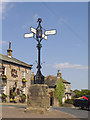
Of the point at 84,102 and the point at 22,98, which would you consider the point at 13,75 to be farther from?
the point at 84,102

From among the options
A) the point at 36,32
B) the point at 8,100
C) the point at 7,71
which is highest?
the point at 36,32

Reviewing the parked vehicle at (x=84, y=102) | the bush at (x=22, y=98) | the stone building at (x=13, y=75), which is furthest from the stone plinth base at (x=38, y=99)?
the bush at (x=22, y=98)

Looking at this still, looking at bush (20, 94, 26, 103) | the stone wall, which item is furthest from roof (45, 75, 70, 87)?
bush (20, 94, 26, 103)

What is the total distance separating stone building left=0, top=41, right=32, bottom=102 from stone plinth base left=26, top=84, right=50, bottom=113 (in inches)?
618

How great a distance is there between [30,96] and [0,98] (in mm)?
15336

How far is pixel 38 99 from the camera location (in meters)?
11.5

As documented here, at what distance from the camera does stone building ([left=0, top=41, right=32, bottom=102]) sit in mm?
26844

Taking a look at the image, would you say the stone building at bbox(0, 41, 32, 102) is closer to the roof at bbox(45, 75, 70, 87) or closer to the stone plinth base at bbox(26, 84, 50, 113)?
the roof at bbox(45, 75, 70, 87)

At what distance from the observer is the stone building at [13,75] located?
2684 centimetres

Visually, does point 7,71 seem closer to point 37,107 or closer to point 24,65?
point 24,65

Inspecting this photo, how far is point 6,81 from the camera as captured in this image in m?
27.2

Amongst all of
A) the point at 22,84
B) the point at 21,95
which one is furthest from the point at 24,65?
the point at 21,95

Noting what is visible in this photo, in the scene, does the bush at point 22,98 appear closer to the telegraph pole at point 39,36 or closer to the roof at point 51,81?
the roof at point 51,81

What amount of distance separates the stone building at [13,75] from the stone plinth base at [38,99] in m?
15.7
